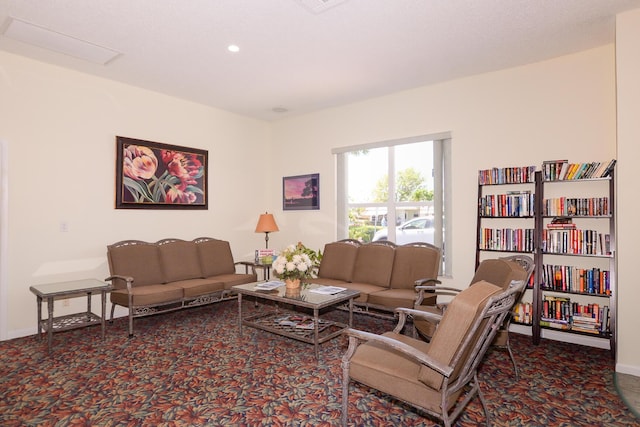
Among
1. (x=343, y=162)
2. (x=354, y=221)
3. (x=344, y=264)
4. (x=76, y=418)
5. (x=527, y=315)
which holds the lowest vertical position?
(x=76, y=418)

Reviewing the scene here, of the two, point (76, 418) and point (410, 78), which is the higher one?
point (410, 78)

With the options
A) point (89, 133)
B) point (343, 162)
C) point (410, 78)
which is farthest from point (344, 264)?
point (89, 133)

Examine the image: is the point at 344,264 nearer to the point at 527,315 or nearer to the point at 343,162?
the point at 343,162

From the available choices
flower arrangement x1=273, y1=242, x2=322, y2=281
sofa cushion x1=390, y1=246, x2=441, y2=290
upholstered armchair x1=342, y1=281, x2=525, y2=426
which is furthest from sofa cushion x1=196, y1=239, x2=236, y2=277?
upholstered armchair x1=342, y1=281, x2=525, y2=426

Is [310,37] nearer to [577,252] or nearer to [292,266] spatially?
[292,266]

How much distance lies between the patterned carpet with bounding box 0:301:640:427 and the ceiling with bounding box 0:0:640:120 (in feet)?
10.0

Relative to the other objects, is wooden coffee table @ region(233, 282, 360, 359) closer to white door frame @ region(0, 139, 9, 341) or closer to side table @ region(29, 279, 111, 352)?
side table @ region(29, 279, 111, 352)

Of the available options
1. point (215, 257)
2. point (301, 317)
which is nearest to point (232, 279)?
point (215, 257)

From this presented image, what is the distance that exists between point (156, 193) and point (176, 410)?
3367mm

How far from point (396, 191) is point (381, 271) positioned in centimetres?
130

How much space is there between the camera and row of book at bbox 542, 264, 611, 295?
3557mm

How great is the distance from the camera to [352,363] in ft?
7.50

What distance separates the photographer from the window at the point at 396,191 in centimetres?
485

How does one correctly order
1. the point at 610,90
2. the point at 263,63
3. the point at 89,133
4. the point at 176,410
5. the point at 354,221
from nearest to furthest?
the point at 176,410
the point at 610,90
the point at 263,63
the point at 89,133
the point at 354,221
